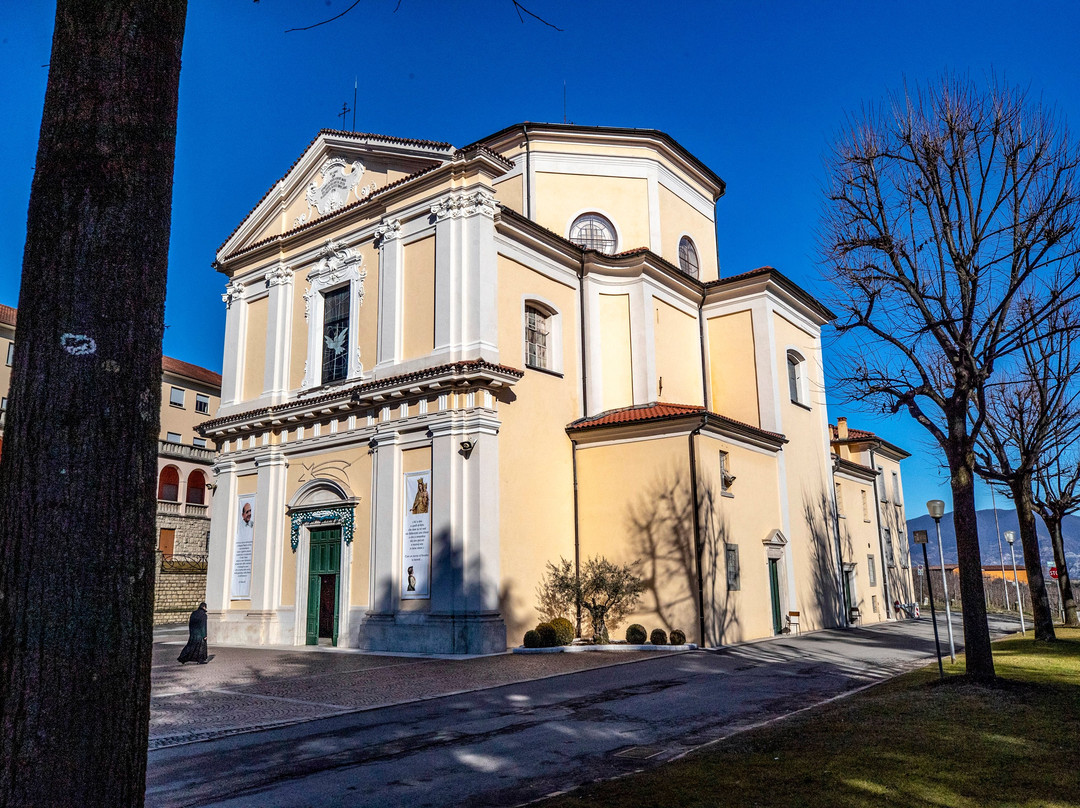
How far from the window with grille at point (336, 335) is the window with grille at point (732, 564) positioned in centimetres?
1101

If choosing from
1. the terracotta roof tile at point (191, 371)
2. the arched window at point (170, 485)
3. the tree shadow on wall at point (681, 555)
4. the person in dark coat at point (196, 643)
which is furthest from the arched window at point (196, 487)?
the tree shadow on wall at point (681, 555)

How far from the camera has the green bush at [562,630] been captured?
18328 millimetres

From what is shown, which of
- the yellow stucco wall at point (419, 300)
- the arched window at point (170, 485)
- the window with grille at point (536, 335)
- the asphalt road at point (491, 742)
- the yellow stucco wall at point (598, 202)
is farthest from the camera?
the arched window at point (170, 485)

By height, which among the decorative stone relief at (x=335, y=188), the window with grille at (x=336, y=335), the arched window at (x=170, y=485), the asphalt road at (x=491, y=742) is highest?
the decorative stone relief at (x=335, y=188)

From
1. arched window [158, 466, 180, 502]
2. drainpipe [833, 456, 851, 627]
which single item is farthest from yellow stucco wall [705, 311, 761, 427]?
arched window [158, 466, 180, 502]

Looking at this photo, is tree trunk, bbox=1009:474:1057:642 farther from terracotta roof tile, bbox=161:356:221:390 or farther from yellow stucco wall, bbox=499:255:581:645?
terracotta roof tile, bbox=161:356:221:390

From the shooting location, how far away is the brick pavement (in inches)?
395

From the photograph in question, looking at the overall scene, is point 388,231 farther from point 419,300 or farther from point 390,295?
Answer: point 419,300

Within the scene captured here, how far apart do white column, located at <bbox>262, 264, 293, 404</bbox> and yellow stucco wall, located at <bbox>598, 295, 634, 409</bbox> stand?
912 cm

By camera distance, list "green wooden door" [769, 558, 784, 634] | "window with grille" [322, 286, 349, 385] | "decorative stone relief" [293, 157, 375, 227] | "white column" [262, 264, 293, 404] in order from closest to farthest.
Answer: "green wooden door" [769, 558, 784, 634]
"window with grille" [322, 286, 349, 385]
"decorative stone relief" [293, 157, 375, 227]
"white column" [262, 264, 293, 404]

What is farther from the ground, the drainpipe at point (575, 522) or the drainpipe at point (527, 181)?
the drainpipe at point (527, 181)

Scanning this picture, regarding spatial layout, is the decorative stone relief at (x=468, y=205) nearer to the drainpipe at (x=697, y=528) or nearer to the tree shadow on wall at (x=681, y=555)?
the drainpipe at (x=697, y=528)

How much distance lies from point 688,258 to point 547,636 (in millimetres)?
14128

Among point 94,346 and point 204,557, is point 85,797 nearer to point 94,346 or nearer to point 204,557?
point 94,346
